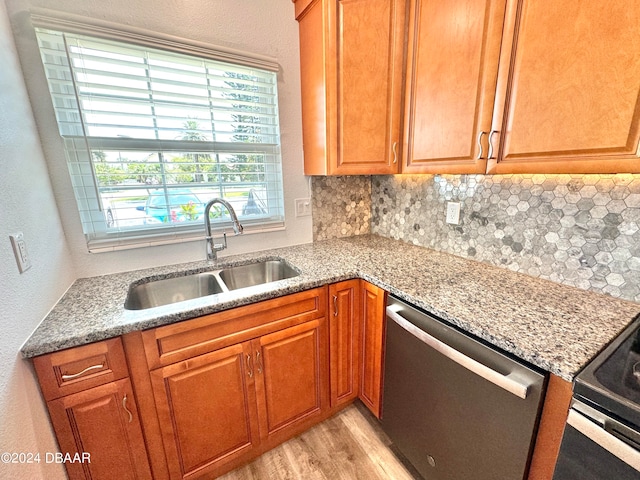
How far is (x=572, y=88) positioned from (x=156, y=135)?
1.68 m

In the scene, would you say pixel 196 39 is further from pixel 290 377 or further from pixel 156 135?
pixel 290 377

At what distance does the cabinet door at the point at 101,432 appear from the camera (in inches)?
35.1

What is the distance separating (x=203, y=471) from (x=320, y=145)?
5.46 feet

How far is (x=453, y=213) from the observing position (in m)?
1.49

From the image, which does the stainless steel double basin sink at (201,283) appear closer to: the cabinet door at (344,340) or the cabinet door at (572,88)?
the cabinet door at (344,340)

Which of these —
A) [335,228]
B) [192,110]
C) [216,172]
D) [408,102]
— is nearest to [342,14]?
[408,102]

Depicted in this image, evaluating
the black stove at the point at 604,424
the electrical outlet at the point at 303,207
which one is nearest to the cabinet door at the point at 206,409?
the electrical outlet at the point at 303,207

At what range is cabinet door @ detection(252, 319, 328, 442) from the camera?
4.03 feet

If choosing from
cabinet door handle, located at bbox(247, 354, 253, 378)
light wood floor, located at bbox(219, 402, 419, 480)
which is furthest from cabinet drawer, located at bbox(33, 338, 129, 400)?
light wood floor, located at bbox(219, 402, 419, 480)

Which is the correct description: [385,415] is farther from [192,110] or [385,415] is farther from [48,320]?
[192,110]

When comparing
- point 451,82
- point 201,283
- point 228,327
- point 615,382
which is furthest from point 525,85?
point 201,283

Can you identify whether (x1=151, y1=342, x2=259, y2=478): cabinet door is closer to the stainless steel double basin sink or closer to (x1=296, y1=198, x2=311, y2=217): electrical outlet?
the stainless steel double basin sink

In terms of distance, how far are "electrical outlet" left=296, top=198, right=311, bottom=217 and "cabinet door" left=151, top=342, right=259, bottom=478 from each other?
0.92 metres

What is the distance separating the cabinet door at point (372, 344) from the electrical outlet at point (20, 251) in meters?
1.26
